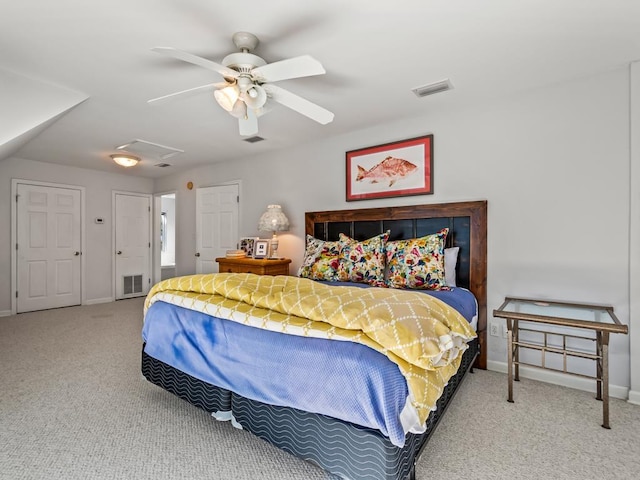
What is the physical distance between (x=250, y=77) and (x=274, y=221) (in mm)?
2151

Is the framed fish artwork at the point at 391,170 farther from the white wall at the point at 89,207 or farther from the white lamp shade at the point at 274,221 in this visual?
the white wall at the point at 89,207

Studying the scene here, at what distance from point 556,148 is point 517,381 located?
1.88m

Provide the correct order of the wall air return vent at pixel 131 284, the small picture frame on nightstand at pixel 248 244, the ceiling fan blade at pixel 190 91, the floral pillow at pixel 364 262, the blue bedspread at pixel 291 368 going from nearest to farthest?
the blue bedspread at pixel 291 368
the ceiling fan blade at pixel 190 91
the floral pillow at pixel 364 262
the small picture frame on nightstand at pixel 248 244
the wall air return vent at pixel 131 284

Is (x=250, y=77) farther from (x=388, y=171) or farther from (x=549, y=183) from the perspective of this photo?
(x=549, y=183)

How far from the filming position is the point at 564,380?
248 cm

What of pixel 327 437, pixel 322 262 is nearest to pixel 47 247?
pixel 322 262

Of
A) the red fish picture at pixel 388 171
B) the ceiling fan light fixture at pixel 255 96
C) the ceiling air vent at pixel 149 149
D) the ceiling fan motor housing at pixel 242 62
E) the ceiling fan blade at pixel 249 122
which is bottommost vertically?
the red fish picture at pixel 388 171

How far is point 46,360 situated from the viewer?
117 inches

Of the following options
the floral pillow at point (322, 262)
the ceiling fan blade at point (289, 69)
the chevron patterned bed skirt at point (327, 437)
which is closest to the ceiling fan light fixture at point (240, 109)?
A: the ceiling fan blade at point (289, 69)

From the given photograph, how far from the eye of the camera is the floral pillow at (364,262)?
2.94 meters

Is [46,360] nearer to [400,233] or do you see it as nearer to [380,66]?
[400,233]

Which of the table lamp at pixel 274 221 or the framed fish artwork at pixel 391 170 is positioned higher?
the framed fish artwork at pixel 391 170

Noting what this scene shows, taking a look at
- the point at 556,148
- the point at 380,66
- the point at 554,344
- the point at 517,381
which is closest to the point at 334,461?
the point at 517,381

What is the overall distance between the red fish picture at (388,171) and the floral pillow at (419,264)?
0.76 metres
